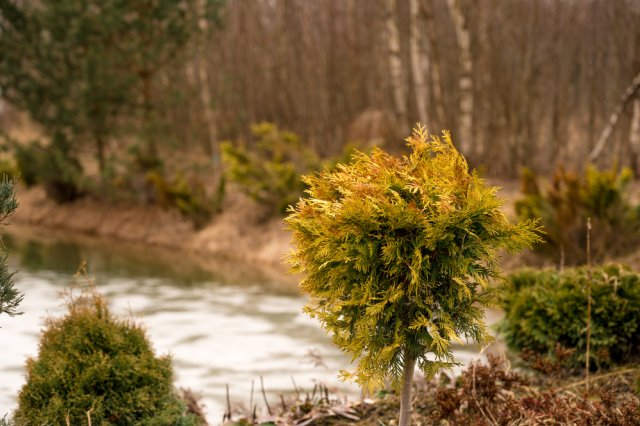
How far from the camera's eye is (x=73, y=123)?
15742 mm

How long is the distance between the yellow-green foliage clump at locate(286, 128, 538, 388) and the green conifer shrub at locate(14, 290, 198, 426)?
1.32 m

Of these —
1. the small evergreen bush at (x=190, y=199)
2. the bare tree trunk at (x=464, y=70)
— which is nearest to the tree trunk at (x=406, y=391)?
the bare tree trunk at (x=464, y=70)

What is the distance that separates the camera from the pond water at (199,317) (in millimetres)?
6277

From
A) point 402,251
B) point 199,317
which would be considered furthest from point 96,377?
point 199,317

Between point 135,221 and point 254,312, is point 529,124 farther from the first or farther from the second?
point 135,221

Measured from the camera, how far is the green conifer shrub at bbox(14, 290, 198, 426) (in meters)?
3.84

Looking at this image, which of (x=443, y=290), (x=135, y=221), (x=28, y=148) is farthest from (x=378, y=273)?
(x=28, y=148)

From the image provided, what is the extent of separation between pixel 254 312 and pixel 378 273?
231 inches

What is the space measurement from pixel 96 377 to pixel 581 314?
3.79m

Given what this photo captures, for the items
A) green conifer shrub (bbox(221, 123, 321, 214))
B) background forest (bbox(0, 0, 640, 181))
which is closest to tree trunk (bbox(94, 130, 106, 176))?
background forest (bbox(0, 0, 640, 181))

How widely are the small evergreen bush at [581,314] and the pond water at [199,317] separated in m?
1.38

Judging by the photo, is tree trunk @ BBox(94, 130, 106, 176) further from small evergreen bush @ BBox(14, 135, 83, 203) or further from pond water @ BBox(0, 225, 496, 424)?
pond water @ BBox(0, 225, 496, 424)

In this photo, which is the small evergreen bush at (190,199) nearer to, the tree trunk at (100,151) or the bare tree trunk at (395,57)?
the tree trunk at (100,151)

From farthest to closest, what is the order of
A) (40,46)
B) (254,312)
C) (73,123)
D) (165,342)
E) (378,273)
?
(73,123)
(40,46)
(254,312)
(165,342)
(378,273)
